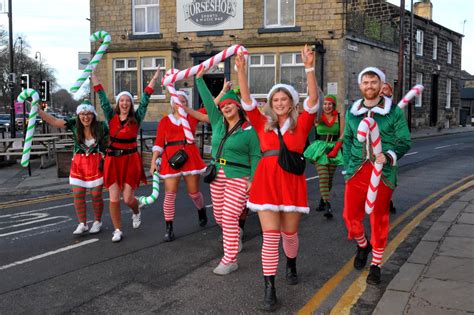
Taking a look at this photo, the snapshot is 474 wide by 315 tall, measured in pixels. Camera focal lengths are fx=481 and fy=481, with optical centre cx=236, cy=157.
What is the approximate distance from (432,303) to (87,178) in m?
4.46

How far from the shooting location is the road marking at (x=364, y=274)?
408cm

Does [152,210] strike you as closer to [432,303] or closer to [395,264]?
[395,264]

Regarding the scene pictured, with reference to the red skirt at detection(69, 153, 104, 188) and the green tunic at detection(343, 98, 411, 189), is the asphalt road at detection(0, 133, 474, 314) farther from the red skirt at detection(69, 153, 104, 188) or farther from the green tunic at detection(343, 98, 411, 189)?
the green tunic at detection(343, 98, 411, 189)

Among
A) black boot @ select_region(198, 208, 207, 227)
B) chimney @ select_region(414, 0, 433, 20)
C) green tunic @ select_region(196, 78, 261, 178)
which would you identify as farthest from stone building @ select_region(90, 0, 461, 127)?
green tunic @ select_region(196, 78, 261, 178)

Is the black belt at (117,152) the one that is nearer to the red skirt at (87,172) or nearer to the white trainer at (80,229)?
the red skirt at (87,172)

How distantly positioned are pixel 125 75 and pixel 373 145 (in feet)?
71.5

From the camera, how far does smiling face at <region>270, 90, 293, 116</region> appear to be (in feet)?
13.7

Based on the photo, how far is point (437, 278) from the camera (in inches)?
175

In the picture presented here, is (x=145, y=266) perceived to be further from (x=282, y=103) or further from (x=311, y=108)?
(x=311, y=108)

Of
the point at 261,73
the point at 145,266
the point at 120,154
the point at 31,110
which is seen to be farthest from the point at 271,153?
the point at 261,73

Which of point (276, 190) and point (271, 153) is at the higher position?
point (271, 153)

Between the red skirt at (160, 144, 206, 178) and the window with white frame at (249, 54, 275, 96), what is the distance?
17004 mm

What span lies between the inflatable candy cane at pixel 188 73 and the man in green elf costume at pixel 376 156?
4.05 ft

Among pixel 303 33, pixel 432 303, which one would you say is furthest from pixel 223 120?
pixel 303 33
